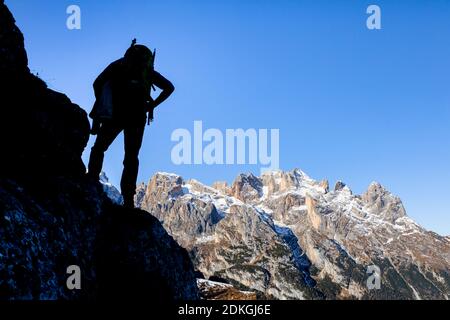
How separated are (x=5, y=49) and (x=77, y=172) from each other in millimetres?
4376

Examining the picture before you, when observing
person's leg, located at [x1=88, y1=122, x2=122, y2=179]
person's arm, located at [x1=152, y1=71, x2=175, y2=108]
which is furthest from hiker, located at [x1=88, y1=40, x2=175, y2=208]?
person's arm, located at [x1=152, y1=71, x2=175, y2=108]

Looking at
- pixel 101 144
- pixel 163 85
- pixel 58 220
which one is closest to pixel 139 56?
pixel 163 85

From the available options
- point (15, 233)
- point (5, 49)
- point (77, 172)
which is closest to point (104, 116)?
point (77, 172)

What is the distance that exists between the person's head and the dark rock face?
91.2 inches

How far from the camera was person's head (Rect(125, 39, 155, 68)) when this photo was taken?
13688mm

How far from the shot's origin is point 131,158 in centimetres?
1384

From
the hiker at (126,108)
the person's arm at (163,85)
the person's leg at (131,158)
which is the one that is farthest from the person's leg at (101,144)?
the person's arm at (163,85)

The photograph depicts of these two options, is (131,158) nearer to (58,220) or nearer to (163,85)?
(163,85)

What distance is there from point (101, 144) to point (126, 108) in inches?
48.6

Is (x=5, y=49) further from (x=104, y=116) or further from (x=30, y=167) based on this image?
(x=30, y=167)

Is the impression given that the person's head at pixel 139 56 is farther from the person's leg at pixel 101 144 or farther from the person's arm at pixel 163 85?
the person's leg at pixel 101 144

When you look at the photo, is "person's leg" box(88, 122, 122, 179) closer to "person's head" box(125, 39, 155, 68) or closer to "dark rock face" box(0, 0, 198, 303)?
"dark rock face" box(0, 0, 198, 303)

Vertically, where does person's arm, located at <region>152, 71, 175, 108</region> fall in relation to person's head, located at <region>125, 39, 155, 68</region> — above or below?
below

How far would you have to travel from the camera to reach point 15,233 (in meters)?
7.78
